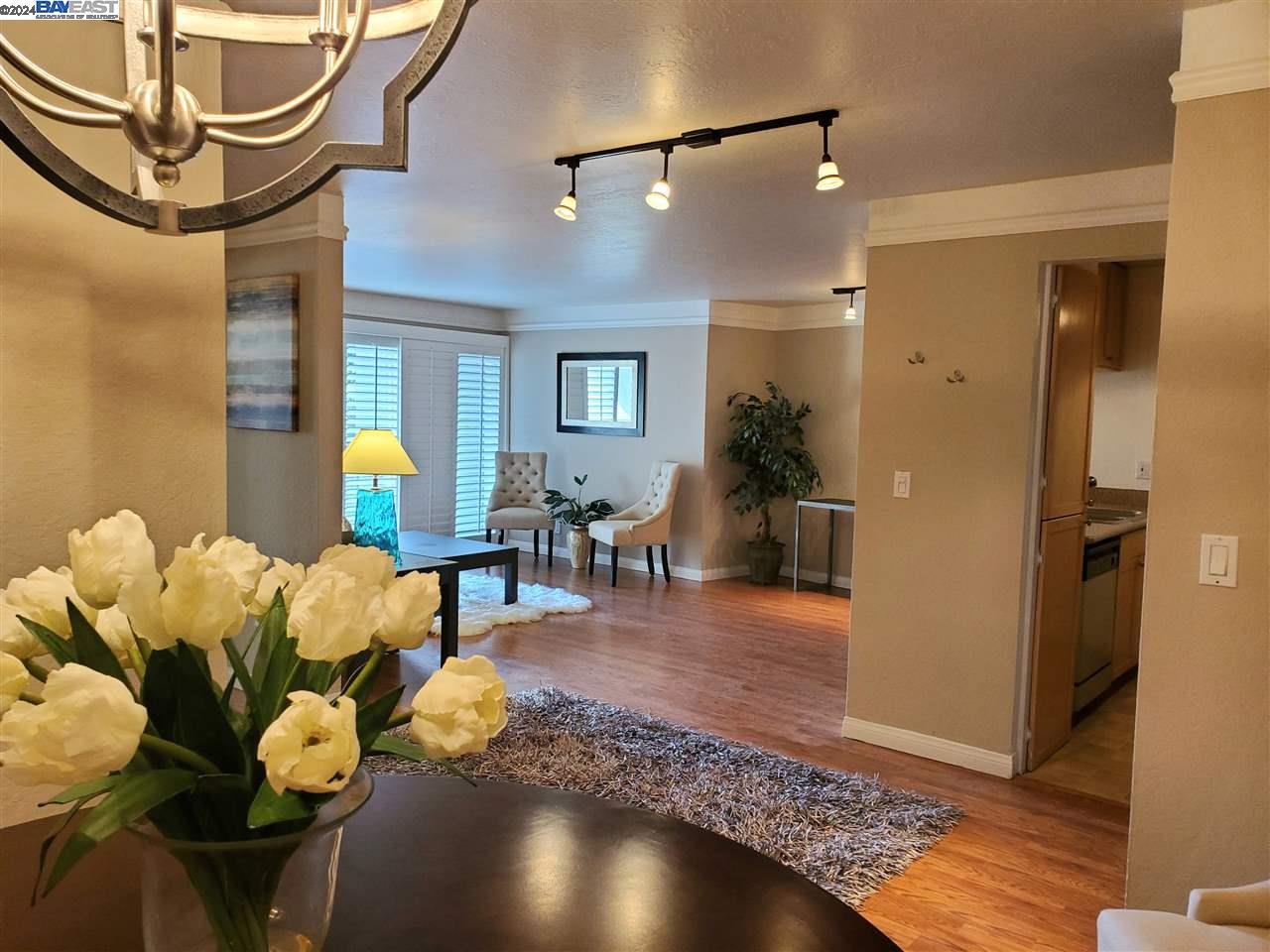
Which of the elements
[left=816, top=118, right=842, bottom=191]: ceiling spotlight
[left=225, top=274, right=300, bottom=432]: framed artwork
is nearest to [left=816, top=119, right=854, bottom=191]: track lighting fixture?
[left=816, top=118, right=842, bottom=191]: ceiling spotlight

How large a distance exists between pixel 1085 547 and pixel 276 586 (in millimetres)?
4094

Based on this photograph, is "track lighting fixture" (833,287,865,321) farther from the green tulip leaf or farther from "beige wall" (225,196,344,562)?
the green tulip leaf

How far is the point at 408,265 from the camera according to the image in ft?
20.0

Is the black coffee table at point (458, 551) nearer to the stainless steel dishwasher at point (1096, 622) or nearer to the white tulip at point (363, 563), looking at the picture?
the stainless steel dishwasher at point (1096, 622)

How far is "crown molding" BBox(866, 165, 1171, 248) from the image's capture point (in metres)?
3.26

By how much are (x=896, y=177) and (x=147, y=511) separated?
2.92 meters

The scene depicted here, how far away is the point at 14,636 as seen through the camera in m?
0.74

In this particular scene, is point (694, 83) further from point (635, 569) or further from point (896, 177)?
point (635, 569)

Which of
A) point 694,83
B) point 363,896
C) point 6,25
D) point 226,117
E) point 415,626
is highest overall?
point 694,83

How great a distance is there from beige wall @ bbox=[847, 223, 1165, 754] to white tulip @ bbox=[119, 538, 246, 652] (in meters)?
3.39

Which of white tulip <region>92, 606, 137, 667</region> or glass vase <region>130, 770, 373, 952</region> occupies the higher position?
white tulip <region>92, 606, 137, 667</region>

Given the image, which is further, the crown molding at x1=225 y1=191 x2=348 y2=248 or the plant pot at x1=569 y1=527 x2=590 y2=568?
the plant pot at x1=569 y1=527 x2=590 y2=568

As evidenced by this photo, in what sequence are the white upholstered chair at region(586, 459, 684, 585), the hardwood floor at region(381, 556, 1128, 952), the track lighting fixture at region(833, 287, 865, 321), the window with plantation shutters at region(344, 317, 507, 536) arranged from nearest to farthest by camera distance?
the hardwood floor at region(381, 556, 1128, 952) < the track lighting fixture at region(833, 287, 865, 321) < the white upholstered chair at region(586, 459, 684, 585) < the window with plantation shutters at region(344, 317, 507, 536)

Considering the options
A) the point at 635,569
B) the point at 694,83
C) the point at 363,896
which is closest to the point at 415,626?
the point at 363,896
